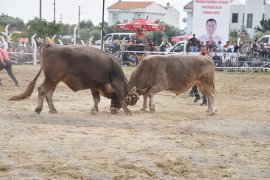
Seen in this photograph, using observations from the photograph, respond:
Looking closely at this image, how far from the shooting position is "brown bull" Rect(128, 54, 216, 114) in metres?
14.7

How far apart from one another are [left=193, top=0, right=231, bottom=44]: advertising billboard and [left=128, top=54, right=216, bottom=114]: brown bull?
17397 millimetres

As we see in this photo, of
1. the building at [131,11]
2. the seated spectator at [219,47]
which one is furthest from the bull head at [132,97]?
the building at [131,11]

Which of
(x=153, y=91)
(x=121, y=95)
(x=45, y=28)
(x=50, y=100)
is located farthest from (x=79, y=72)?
(x=45, y=28)

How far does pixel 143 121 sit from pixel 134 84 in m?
2.14

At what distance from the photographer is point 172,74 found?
48.6ft

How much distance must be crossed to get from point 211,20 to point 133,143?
76.4ft

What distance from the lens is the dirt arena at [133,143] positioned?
7848mm

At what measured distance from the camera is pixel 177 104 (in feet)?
55.8

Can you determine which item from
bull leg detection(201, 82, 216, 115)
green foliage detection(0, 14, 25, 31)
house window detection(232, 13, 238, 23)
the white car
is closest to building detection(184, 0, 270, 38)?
house window detection(232, 13, 238, 23)

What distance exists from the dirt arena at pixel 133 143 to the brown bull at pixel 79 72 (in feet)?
1.63

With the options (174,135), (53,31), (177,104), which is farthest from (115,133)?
(53,31)

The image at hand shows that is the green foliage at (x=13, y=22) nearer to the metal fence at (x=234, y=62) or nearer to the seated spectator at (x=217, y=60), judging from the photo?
the metal fence at (x=234, y=62)

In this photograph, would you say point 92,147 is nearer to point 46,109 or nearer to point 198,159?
point 198,159

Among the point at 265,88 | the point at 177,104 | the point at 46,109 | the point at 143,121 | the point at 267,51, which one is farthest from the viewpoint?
the point at 267,51
